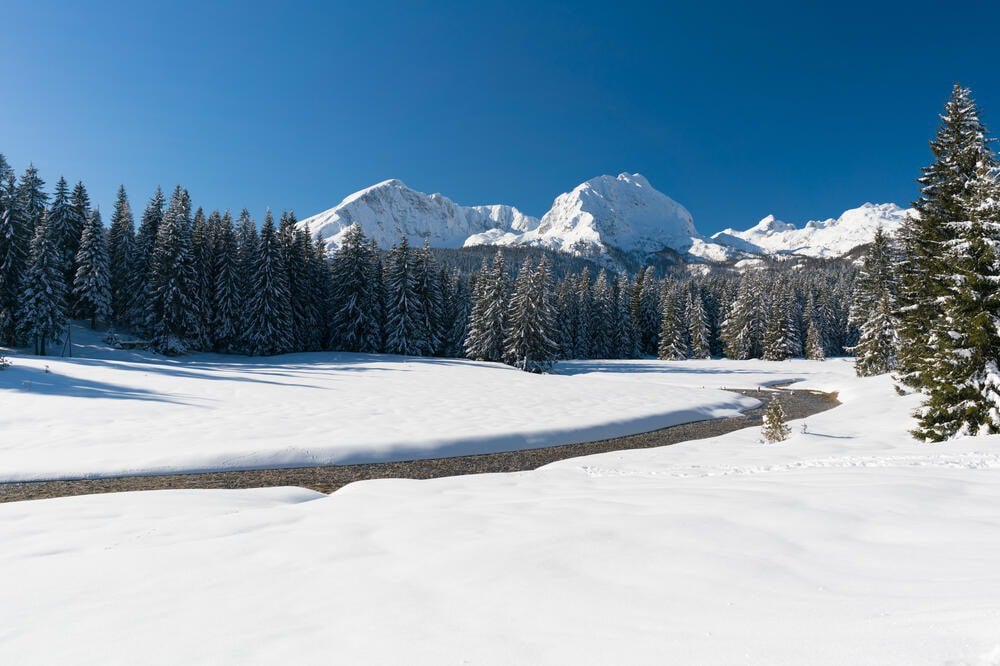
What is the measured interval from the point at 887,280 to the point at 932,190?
22481mm

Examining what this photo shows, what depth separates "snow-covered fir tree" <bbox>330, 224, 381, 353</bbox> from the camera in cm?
5103

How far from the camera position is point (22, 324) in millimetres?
36281

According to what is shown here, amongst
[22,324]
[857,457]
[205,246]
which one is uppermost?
[205,246]

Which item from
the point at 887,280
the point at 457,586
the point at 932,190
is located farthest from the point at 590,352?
the point at 457,586

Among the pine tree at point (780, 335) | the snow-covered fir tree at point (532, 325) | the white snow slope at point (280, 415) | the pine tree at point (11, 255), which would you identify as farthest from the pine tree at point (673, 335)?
the pine tree at point (11, 255)

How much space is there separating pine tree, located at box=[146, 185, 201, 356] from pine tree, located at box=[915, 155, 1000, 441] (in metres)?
51.2

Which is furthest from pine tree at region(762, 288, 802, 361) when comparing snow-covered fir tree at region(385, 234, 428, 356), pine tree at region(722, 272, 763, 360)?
snow-covered fir tree at region(385, 234, 428, 356)

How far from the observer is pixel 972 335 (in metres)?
13.2

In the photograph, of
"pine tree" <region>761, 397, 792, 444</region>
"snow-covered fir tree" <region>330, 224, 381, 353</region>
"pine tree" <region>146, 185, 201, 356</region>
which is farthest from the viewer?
"snow-covered fir tree" <region>330, 224, 381, 353</region>

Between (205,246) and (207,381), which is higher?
(205,246)

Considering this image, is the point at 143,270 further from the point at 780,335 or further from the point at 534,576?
the point at 780,335

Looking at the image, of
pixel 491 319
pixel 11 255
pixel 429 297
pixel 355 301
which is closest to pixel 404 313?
pixel 429 297

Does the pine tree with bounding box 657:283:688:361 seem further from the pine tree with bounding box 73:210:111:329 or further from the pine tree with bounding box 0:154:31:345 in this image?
the pine tree with bounding box 0:154:31:345

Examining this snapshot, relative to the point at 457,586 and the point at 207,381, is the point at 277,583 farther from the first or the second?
the point at 207,381
